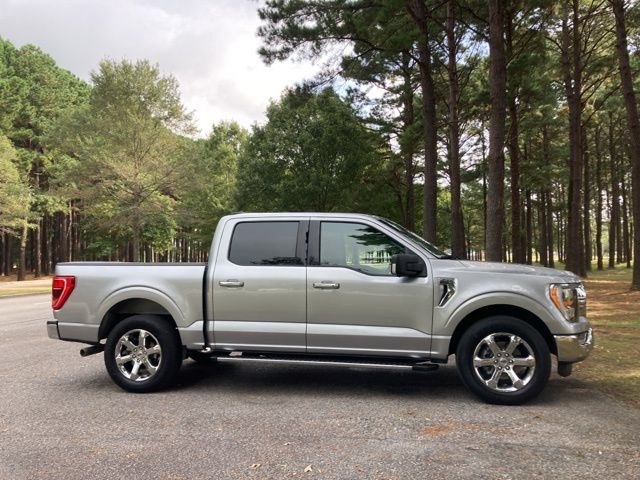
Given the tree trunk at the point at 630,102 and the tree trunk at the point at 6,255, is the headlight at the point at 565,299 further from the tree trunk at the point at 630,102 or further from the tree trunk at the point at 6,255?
the tree trunk at the point at 6,255

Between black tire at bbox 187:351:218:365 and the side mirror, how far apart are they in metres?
2.40

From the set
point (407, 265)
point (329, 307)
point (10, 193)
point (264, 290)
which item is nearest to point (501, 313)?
point (407, 265)

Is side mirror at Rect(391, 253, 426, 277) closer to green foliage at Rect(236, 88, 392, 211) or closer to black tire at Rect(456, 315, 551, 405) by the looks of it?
black tire at Rect(456, 315, 551, 405)

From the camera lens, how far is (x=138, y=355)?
5.73m

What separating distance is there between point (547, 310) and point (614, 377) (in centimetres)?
200

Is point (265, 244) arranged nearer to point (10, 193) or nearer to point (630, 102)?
point (630, 102)

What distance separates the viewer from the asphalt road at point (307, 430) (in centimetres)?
357

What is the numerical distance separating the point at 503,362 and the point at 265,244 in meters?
2.86

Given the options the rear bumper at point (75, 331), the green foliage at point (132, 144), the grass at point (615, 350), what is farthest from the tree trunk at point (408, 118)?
the rear bumper at point (75, 331)

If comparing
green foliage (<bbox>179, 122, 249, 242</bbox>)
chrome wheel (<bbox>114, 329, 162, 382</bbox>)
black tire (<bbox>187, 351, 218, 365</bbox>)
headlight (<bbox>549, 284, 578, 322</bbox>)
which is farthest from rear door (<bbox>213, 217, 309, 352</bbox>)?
green foliage (<bbox>179, 122, 249, 242</bbox>)

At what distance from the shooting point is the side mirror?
513 centimetres

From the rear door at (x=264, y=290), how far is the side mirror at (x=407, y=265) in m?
1.02

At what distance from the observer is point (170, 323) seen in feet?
19.2

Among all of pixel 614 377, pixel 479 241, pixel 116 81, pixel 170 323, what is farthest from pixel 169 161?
pixel 479 241
